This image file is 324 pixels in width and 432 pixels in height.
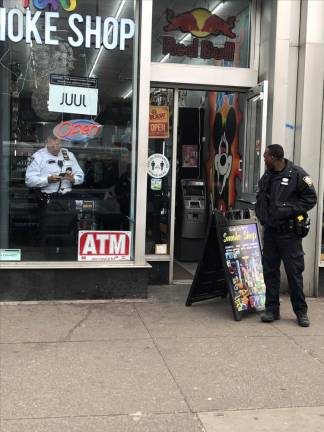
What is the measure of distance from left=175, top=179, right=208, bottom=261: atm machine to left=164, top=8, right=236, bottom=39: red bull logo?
2545 mm

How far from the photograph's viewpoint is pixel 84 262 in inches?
246

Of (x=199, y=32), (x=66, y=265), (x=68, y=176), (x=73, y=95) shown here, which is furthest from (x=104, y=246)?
(x=199, y=32)

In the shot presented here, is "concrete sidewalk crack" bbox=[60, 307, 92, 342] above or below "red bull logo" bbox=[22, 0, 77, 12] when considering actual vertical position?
below

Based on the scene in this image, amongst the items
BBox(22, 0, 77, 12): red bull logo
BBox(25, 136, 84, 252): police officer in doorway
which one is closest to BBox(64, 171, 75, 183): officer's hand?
BBox(25, 136, 84, 252): police officer in doorway

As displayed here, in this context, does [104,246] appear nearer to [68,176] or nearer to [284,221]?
[68,176]

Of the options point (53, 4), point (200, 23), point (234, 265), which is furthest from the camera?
point (200, 23)

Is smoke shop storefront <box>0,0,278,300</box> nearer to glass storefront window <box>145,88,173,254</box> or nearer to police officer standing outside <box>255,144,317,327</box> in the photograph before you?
glass storefront window <box>145,88,173,254</box>

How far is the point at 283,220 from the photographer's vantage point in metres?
5.37

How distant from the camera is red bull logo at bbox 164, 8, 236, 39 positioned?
6859 millimetres

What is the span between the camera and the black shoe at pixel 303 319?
5520mm

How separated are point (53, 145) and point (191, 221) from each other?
3108 mm

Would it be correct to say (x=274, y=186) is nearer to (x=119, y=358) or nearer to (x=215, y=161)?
(x=119, y=358)

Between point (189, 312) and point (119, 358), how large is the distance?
5.22 feet

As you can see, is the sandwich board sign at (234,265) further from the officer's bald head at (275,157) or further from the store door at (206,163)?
the store door at (206,163)
